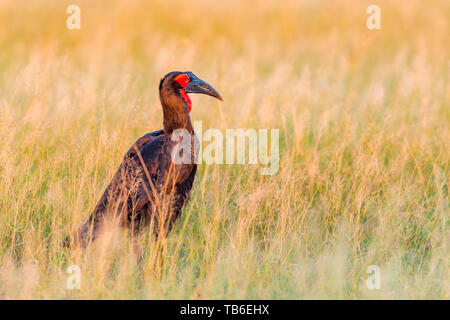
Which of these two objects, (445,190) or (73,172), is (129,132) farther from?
(445,190)

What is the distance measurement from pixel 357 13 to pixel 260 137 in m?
6.92

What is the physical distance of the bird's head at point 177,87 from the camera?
170 inches

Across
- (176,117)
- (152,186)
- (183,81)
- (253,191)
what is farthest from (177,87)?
(253,191)

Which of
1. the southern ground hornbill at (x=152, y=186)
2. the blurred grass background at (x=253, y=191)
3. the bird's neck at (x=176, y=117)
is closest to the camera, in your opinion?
the blurred grass background at (x=253, y=191)

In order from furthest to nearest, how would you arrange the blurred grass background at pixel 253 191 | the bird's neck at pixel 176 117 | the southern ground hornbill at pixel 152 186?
the bird's neck at pixel 176 117 → the southern ground hornbill at pixel 152 186 → the blurred grass background at pixel 253 191

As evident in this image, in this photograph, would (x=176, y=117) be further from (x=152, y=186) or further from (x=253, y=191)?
(x=253, y=191)

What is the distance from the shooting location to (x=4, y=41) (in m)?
9.70

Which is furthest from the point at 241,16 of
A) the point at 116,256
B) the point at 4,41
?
the point at 116,256

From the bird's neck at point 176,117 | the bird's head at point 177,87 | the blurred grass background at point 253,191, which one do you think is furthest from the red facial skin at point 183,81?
Result: the blurred grass background at point 253,191

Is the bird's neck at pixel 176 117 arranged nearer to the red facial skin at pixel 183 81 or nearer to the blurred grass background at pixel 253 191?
the red facial skin at pixel 183 81

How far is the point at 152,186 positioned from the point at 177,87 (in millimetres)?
844

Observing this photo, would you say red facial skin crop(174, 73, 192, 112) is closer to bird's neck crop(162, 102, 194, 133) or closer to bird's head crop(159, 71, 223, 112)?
bird's head crop(159, 71, 223, 112)

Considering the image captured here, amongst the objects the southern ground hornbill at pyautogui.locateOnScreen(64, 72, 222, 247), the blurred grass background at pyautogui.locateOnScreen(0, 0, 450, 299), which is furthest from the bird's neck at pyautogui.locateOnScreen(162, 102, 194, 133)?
the blurred grass background at pyautogui.locateOnScreen(0, 0, 450, 299)

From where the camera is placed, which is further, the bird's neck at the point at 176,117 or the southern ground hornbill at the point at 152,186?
the bird's neck at the point at 176,117
